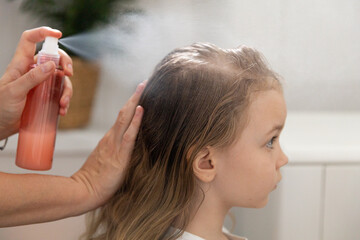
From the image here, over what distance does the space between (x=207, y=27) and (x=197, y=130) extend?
46cm

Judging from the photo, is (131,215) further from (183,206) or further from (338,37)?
(338,37)

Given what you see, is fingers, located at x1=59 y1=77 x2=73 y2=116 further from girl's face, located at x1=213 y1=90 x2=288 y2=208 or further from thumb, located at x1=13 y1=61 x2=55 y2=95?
girl's face, located at x1=213 y1=90 x2=288 y2=208

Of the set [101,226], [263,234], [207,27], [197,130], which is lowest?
[263,234]

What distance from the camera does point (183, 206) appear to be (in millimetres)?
828

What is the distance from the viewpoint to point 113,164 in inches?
33.2

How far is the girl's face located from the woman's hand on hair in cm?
15

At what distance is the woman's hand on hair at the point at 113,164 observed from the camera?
0.83 m

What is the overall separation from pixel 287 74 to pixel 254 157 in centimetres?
53

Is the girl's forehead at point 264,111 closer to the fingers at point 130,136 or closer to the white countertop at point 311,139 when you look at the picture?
the fingers at point 130,136

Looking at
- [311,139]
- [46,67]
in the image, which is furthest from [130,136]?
[311,139]

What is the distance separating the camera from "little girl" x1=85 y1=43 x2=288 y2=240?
0.79 metres

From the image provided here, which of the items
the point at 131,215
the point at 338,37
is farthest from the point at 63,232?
the point at 338,37

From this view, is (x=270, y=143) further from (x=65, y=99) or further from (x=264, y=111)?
(x=65, y=99)

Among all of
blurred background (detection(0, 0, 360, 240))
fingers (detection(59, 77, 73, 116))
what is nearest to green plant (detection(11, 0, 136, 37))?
blurred background (detection(0, 0, 360, 240))
